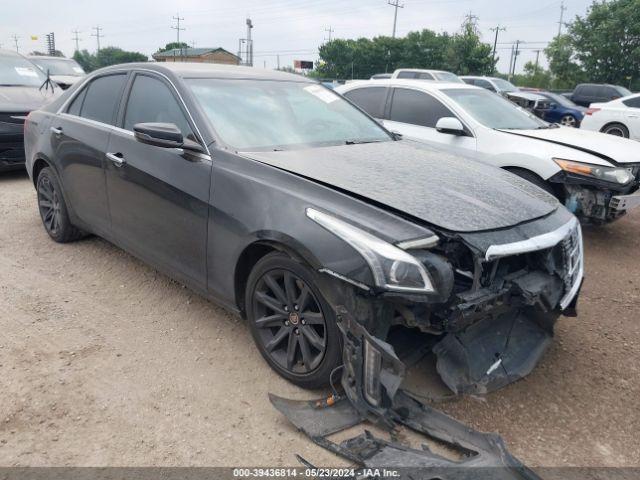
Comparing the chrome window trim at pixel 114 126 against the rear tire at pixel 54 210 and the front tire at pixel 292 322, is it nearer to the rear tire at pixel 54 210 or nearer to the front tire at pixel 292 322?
the rear tire at pixel 54 210

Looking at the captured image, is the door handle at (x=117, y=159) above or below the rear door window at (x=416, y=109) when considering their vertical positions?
below

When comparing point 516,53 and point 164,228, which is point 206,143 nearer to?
point 164,228

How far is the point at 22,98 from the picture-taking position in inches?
300

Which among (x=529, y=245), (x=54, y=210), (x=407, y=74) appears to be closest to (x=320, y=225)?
(x=529, y=245)

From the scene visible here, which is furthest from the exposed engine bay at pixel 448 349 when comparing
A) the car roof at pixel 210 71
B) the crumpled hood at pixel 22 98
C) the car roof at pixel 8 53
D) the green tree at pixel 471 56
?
the green tree at pixel 471 56

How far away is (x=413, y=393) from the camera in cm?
283

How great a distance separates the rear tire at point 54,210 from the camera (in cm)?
461

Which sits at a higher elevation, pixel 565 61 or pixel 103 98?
pixel 565 61

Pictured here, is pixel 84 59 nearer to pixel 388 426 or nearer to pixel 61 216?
pixel 61 216

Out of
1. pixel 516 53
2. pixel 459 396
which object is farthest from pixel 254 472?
pixel 516 53

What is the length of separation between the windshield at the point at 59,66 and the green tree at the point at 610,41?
31.9 m

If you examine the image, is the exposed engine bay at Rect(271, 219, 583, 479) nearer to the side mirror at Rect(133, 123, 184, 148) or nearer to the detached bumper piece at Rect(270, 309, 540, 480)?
the detached bumper piece at Rect(270, 309, 540, 480)

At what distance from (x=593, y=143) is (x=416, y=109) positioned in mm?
1987

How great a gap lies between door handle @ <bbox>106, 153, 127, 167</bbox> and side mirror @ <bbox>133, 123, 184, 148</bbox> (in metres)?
0.59
